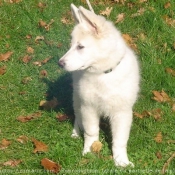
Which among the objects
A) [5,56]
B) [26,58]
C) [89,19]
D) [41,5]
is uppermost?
[89,19]

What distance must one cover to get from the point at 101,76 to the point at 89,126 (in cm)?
57

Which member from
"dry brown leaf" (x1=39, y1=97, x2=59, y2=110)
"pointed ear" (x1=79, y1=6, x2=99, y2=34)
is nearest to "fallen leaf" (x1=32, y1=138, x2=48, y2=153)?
"dry brown leaf" (x1=39, y1=97, x2=59, y2=110)

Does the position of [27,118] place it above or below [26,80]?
below

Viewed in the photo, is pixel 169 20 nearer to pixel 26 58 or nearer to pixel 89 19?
pixel 26 58

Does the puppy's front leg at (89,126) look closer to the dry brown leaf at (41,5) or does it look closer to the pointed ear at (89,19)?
the pointed ear at (89,19)

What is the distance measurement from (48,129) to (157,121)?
3.84ft

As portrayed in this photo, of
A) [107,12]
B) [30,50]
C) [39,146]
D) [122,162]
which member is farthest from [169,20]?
[39,146]

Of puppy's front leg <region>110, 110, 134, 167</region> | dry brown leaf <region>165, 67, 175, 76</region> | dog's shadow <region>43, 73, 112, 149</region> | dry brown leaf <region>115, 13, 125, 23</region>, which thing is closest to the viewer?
puppy's front leg <region>110, 110, 134, 167</region>

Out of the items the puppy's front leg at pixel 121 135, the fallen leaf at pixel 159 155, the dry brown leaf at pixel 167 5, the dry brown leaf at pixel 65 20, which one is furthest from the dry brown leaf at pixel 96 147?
the dry brown leaf at pixel 167 5

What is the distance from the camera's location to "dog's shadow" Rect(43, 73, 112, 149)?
4152 millimetres

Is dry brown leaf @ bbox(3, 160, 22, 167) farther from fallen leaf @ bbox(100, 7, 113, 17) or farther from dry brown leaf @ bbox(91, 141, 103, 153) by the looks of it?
fallen leaf @ bbox(100, 7, 113, 17)

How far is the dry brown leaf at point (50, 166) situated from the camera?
3.43 m

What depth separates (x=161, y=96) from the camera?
4.30 m

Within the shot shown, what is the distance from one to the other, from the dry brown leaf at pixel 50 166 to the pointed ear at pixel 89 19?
1.27m
